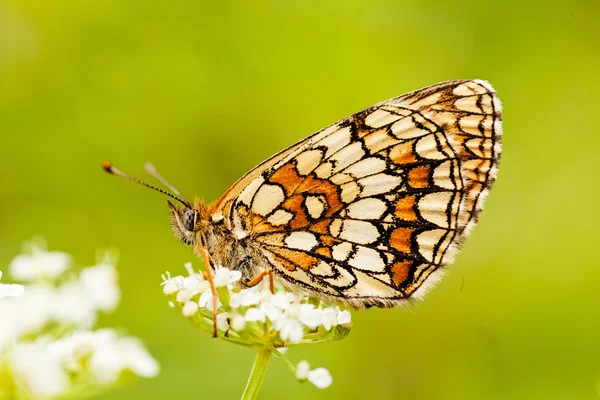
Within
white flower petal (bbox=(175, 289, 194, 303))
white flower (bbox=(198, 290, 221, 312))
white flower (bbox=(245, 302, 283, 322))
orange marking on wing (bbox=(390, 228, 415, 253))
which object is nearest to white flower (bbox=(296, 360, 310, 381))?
white flower (bbox=(245, 302, 283, 322))

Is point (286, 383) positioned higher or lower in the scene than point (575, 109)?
lower

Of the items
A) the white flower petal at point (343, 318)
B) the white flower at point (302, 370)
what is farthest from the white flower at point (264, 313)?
the white flower petal at point (343, 318)

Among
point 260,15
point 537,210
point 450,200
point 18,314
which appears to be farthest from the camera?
point 260,15

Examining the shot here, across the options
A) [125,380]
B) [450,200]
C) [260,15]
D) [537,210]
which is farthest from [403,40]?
[125,380]

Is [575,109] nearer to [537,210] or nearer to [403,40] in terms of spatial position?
[537,210]

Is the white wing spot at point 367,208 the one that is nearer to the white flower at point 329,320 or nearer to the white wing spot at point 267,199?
the white wing spot at point 267,199

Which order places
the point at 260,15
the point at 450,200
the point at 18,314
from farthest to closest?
the point at 260,15, the point at 450,200, the point at 18,314

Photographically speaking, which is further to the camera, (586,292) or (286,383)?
(586,292)

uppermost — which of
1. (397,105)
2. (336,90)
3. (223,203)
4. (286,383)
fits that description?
(336,90)

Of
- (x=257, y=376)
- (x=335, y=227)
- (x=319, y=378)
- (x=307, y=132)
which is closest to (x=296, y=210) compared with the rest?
(x=335, y=227)
